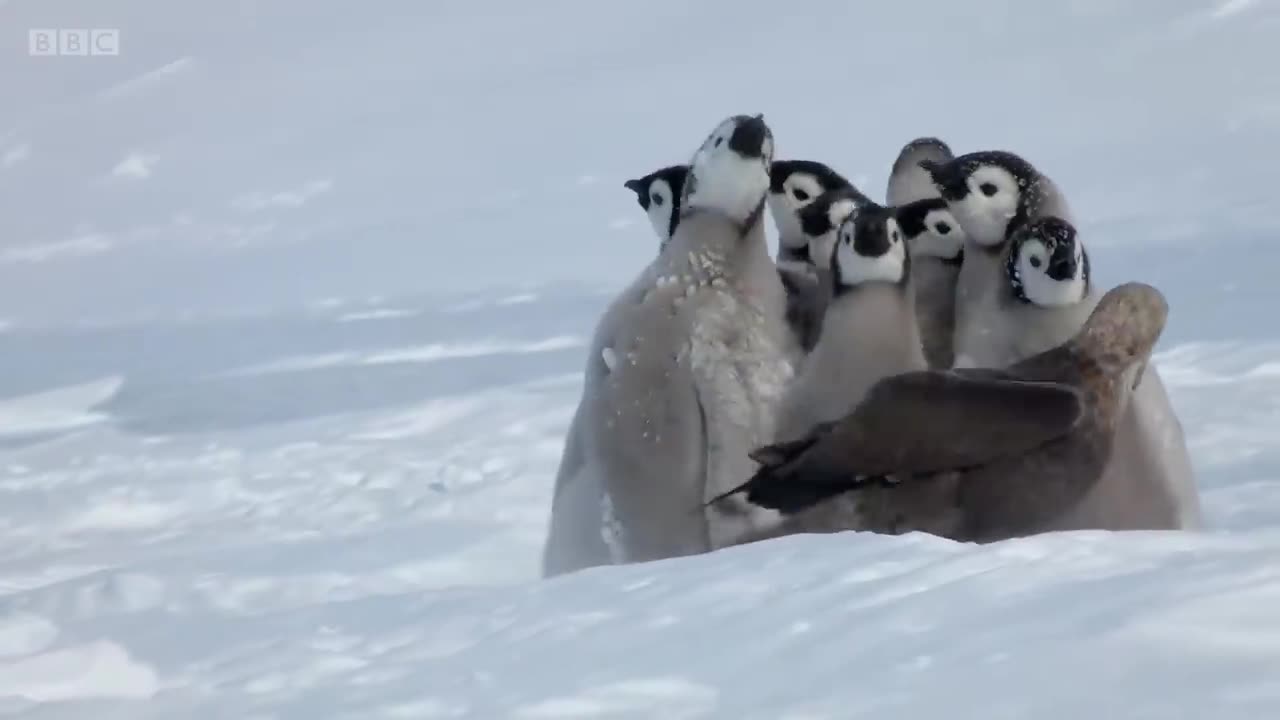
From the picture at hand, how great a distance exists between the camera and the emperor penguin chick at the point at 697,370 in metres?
3.11

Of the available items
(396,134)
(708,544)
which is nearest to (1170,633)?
(708,544)

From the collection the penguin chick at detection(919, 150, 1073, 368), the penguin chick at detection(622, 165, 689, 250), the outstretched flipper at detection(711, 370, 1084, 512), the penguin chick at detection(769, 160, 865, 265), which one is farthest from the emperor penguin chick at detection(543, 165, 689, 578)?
the outstretched flipper at detection(711, 370, 1084, 512)

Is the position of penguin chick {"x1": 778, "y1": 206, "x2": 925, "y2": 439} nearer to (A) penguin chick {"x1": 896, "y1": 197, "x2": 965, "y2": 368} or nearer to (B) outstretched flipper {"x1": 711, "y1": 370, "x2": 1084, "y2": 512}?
(B) outstretched flipper {"x1": 711, "y1": 370, "x2": 1084, "y2": 512}

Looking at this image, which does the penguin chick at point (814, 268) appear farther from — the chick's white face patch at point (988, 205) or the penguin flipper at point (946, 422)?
the penguin flipper at point (946, 422)

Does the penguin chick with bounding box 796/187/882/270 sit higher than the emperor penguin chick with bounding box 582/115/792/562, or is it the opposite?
the penguin chick with bounding box 796/187/882/270

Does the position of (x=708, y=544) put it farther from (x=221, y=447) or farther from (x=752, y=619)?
(x=221, y=447)

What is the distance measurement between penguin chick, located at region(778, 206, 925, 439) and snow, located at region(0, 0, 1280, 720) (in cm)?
66

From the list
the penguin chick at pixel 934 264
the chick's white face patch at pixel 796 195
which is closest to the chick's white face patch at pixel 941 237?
the penguin chick at pixel 934 264

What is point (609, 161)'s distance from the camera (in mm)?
12891

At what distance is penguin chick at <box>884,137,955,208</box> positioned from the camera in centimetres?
378

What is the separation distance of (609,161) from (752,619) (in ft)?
36.6

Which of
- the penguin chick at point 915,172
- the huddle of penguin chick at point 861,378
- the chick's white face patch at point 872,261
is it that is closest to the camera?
the huddle of penguin chick at point 861,378

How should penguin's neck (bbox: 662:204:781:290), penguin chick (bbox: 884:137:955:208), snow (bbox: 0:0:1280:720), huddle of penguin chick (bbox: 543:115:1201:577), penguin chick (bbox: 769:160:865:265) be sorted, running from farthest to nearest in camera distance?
penguin chick (bbox: 884:137:955:208), penguin chick (bbox: 769:160:865:265), penguin's neck (bbox: 662:204:781:290), huddle of penguin chick (bbox: 543:115:1201:577), snow (bbox: 0:0:1280:720)

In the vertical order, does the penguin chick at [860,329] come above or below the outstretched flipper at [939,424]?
above
